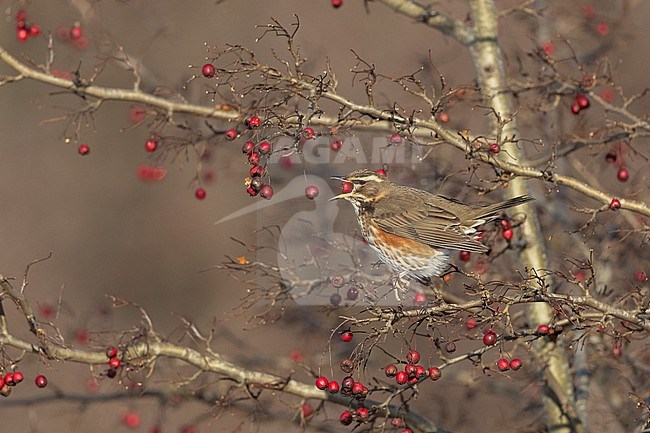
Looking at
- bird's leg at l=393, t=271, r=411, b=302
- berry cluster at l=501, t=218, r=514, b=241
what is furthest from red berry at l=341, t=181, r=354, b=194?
berry cluster at l=501, t=218, r=514, b=241

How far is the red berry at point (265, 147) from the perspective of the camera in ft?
16.7

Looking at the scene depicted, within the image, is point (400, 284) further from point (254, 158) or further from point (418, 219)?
point (254, 158)

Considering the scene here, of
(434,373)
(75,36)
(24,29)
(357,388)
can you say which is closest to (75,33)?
(75,36)

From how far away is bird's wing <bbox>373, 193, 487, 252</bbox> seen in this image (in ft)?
22.7

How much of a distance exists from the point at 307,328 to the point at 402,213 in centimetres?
145

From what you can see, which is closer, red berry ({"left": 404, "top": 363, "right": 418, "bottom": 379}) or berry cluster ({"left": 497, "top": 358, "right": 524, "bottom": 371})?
red berry ({"left": 404, "top": 363, "right": 418, "bottom": 379})

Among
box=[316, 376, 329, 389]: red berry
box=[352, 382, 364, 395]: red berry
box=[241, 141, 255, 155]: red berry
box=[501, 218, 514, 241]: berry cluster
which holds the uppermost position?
box=[501, 218, 514, 241]: berry cluster

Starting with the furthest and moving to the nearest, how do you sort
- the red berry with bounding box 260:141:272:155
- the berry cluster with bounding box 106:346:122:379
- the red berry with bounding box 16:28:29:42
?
the red berry with bounding box 16:28:29:42 < the berry cluster with bounding box 106:346:122:379 < the red berry with bounding box 260:141:272:155

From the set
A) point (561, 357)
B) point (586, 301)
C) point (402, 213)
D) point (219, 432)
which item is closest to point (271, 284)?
point (402, 213)

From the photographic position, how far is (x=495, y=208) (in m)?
6.84

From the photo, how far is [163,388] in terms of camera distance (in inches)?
285

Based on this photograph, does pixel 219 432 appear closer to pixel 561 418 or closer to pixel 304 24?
pixel 561 418

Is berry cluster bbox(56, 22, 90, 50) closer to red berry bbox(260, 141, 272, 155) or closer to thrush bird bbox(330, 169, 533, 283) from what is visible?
thrush bird bbox(330, 169, 533, 283)

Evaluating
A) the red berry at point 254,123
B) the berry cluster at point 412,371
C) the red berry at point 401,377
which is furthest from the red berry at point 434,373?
the red berry at point 254,123
